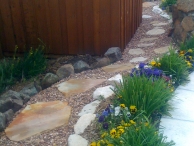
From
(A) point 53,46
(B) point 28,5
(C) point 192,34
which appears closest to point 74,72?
(A) point 53,46

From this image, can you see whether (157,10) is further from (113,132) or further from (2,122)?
(113,132)

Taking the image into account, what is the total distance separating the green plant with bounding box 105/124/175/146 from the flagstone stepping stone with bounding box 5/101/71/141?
80 centimetres

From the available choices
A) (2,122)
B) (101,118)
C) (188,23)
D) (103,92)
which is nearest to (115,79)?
(103,92)

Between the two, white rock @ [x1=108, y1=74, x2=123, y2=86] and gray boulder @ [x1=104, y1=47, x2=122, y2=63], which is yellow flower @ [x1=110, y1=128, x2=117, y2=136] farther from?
gray boulder @ [x1=104, y1=47, x2=122, y2=63]

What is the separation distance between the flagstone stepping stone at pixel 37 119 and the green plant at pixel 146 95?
60 cm

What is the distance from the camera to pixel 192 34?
4.75 meters

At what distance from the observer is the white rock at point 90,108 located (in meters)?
3.15

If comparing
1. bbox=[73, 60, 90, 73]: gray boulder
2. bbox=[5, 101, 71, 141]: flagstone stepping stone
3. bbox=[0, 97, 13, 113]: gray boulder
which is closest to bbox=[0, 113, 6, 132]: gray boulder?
bbox=[5, 101, 71, 141]: flagstone stepping stone

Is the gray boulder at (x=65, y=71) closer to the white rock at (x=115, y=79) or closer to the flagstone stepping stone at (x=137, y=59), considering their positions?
the white rock at (x=115, y=79)

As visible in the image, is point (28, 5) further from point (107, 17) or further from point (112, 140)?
point (112, 140)

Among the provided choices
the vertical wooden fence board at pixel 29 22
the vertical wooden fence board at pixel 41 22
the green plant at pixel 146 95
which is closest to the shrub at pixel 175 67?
the green plant at pixel 146 95

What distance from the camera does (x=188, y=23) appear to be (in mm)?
4848

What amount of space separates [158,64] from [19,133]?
165cm

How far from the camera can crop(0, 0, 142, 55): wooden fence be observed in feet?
15.3
